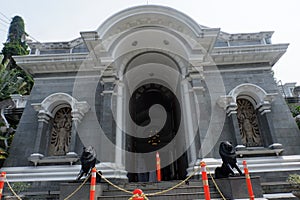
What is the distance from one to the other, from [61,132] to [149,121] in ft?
22.8

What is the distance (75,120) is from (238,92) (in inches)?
305

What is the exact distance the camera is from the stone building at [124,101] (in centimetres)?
870

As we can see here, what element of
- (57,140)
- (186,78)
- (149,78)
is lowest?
(57,140)

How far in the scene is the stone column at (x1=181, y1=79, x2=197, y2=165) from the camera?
8587 mm

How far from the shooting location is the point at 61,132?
9945 mm

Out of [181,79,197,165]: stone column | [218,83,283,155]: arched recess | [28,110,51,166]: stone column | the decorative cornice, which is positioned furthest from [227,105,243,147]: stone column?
[28,110,51,166]: stone column

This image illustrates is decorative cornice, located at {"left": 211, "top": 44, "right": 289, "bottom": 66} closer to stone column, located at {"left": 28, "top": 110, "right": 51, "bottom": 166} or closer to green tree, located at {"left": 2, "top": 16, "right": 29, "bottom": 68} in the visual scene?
stone column, located at {"left": 28, "top": 110, "right": 51, "bottom": 166}

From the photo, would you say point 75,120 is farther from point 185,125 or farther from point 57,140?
point 185,125

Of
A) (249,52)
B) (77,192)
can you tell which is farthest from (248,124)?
(77,192)

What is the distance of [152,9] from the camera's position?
9312 millimetres

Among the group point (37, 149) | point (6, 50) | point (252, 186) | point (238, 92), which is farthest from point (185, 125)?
point (6, 50)

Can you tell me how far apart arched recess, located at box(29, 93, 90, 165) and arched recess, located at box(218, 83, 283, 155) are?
6787 millimetres

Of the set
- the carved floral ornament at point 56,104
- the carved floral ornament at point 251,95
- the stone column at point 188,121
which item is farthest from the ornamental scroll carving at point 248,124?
the carved floral ornament at point 56,104

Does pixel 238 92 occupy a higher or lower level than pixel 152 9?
lower
